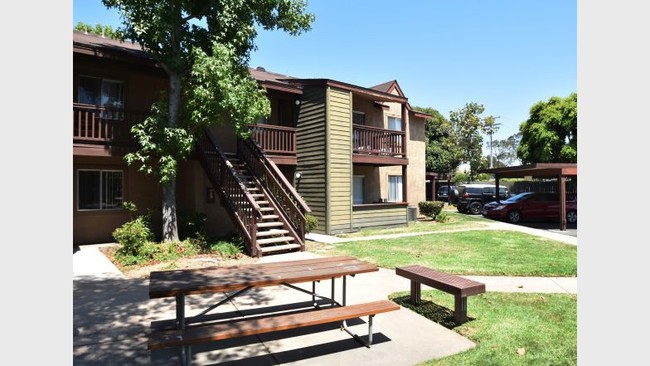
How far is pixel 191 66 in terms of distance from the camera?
10.1m

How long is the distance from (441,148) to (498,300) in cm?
3449

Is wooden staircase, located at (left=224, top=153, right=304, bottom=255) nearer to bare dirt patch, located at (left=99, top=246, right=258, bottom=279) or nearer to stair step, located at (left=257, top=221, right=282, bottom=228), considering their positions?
stair step, located at (left=257, top=221, right=282, bottom=228)

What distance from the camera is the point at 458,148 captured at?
39.0 m

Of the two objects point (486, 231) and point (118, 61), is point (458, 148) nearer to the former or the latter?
point (486, 231)

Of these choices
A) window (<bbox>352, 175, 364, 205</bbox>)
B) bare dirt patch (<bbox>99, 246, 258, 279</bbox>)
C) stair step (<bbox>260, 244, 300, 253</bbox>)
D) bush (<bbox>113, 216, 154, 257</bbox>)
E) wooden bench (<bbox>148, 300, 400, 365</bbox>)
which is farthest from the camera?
window (<bbox>352, 175, 364, 205</bbox>)

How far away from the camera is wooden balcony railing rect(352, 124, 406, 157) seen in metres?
15.9

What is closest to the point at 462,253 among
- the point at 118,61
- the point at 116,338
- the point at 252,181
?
the point at 252,181

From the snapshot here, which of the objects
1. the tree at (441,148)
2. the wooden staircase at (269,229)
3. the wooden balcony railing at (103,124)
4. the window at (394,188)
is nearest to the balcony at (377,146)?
the window at (394,188)

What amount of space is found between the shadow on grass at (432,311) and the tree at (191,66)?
626 centimetres

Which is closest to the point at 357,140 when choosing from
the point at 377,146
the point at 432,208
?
the point at 377,146

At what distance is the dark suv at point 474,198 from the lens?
24297 mm

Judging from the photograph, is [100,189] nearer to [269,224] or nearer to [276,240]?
[269,224]

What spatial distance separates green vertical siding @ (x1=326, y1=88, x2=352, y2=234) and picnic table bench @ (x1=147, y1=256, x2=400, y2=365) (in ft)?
29.1

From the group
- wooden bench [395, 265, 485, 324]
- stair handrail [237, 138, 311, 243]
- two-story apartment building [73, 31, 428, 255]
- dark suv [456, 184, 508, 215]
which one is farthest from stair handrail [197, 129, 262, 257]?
dark suv [456, 184, 508, 215]
